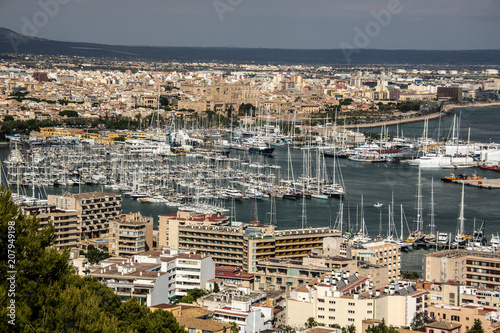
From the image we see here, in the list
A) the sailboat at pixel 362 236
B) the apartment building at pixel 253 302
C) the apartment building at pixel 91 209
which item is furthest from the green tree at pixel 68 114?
the apartment building at pixel 253 302

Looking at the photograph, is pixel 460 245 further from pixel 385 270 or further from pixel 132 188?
pixel 132 188

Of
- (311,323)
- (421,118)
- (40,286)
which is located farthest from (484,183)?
(421,118)

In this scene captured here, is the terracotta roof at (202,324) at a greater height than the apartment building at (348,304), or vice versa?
the terracotta roof at (202,324)

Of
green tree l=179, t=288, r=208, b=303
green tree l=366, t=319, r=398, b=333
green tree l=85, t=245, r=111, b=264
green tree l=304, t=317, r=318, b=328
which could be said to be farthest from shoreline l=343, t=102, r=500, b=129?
green tree l=366, t=319, r=398, b=333

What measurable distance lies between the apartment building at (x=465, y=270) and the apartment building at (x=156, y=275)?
6.58 feet

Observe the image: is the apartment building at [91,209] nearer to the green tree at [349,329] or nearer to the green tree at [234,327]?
the green tree at [234,327]

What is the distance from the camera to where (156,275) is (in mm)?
6797

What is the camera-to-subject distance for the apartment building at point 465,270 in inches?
307

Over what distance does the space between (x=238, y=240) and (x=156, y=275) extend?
6.49 ft

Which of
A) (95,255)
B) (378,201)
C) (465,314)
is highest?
(465,314)

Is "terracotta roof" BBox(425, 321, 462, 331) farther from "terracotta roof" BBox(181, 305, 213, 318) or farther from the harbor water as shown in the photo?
the harbor water

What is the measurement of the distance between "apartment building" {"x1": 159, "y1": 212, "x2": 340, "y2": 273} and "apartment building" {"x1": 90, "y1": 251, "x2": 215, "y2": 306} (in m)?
0.83

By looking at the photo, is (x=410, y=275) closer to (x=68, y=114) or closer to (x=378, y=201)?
(x=378, y=201)

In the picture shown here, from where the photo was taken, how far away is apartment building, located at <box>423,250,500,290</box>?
780 centimetres
